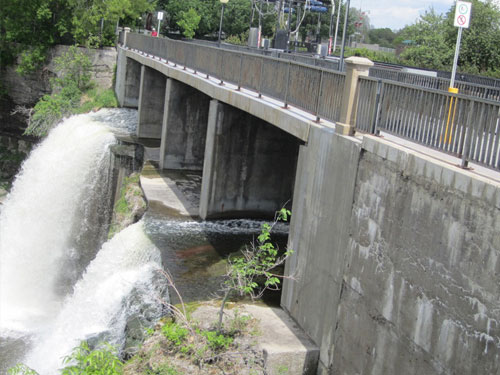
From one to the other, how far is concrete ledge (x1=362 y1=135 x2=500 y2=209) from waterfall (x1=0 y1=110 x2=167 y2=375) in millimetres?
5074

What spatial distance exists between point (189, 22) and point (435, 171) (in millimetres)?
62891

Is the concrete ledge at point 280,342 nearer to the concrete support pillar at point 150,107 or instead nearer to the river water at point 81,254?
the river water at point 81,254

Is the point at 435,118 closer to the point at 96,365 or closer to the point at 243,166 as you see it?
the point at 96,365

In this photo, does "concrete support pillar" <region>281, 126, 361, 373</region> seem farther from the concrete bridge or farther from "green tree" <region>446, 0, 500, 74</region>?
"green tree" <region>446, 0, 500, 74</region>

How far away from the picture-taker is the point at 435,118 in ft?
24.6

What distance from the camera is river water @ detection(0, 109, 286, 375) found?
11.8 meters

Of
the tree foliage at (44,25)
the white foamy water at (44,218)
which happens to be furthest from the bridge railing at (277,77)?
the tree foliage at (44,25)

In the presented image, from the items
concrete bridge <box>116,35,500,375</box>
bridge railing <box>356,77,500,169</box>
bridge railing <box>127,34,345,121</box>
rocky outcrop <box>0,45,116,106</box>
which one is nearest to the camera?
concrete bridge <box>116,35,500,375</box>

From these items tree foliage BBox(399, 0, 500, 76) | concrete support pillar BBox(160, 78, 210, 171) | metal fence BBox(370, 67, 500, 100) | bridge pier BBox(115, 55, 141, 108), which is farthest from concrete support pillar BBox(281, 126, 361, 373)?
bridge pier BBox(115, 55, 141, 108)

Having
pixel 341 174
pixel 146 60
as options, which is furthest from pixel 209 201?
pixel 146 60

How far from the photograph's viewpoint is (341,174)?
29.5ft

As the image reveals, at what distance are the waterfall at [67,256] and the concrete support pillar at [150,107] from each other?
160cm

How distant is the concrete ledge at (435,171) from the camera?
6.05 meters

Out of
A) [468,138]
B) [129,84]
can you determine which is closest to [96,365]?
[468,138]
